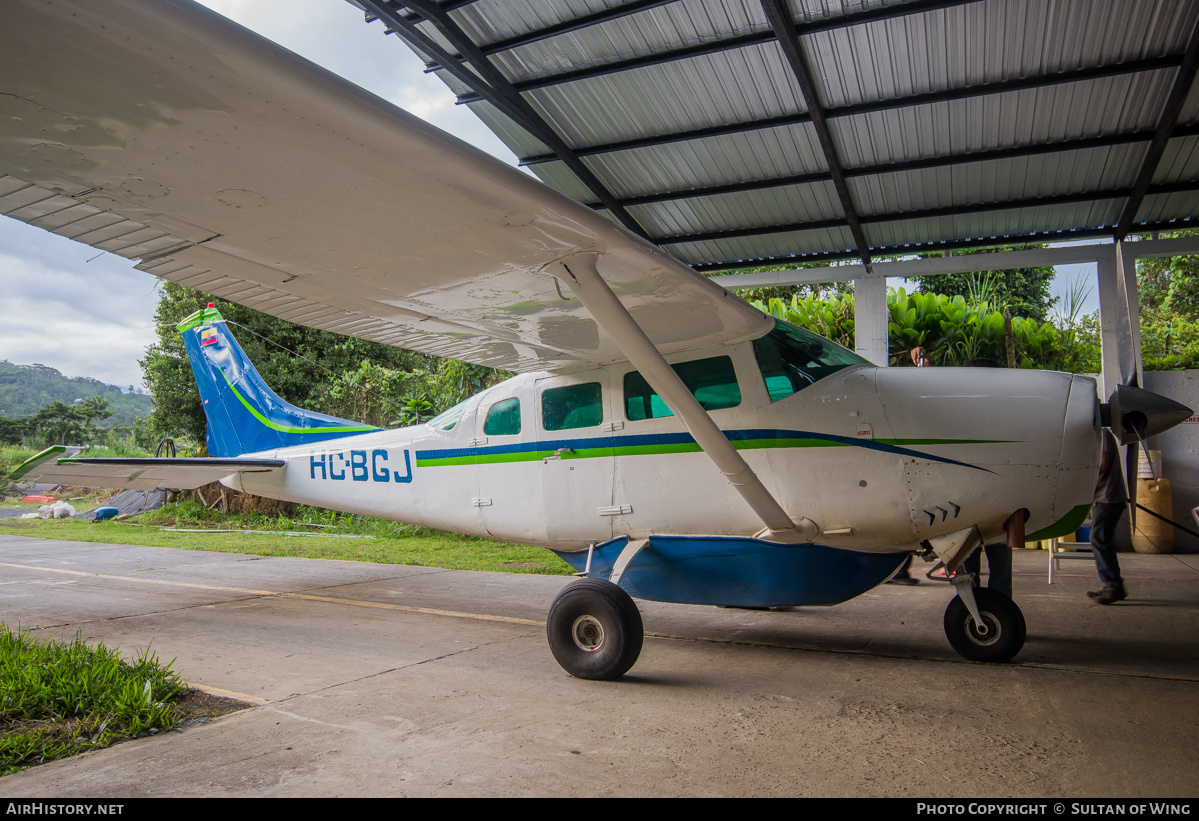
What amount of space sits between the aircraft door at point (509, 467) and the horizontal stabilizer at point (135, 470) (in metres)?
2.68

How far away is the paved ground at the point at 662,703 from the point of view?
8.41 feet

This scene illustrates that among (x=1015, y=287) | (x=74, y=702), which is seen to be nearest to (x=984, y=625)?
(x=74, y=702)

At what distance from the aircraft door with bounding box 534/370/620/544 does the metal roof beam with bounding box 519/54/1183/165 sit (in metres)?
3.82

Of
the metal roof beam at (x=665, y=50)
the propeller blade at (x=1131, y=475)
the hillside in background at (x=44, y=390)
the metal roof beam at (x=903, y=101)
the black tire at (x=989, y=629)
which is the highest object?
the hillside in background at (x=44, y=390)

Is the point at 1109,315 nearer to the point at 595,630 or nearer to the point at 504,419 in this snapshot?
the point at 504,419

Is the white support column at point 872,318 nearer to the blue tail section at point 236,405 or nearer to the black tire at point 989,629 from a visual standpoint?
the black tire at point 989,629

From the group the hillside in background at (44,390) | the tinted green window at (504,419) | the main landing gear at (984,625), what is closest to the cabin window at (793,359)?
the main landing gear at (984,625)

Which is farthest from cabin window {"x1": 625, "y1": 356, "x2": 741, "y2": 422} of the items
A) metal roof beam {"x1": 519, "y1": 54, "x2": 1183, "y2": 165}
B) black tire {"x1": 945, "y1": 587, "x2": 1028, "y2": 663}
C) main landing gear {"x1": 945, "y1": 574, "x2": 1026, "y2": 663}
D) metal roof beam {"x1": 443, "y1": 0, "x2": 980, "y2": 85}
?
metal roof beam {"x1": 519, "y1": 54, "x2": 1183, "y2": 165}

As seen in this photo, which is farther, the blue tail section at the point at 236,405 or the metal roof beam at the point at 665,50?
the blue tail section at the point at 236,405

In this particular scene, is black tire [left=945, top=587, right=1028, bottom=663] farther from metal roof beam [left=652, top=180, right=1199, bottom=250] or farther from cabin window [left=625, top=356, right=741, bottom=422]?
metal roof beam [left=652, top=180, right=1199, bottom=250]
